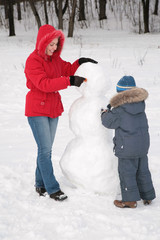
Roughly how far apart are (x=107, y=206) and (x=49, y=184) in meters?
0.64

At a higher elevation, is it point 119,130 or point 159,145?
point 119,130

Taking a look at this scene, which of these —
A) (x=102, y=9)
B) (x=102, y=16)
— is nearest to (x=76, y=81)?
(x=102, y=9)

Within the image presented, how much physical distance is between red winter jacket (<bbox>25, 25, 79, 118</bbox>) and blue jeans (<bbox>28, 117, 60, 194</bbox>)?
83mm

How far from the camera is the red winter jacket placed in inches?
117

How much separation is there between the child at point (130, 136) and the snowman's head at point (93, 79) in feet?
0.84

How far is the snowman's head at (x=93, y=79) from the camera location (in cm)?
322

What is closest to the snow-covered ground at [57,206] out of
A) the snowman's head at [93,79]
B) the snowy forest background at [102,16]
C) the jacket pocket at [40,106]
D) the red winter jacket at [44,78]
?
the snowman's head at [93,79]

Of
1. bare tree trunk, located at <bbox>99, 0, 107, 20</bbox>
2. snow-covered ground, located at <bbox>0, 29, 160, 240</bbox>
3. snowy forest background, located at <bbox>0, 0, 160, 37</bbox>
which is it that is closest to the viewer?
snow-covered ground, located at <bbox>0, 29, 160, 240</bbox>

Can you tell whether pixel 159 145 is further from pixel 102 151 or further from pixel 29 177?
pixel 29 177

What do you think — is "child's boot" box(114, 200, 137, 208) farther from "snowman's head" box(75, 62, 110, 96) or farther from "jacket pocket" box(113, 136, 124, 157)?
"snowman's head" box(75, 62, 110, 96)

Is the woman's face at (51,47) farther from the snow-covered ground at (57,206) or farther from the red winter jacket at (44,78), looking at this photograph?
the snow-covered ground at (57,206)

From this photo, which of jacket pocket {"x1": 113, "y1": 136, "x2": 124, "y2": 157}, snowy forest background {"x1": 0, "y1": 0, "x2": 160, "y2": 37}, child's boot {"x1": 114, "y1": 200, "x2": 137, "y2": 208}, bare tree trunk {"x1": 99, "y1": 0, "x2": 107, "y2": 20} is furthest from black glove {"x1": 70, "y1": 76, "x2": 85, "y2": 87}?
bare tree trunk {"x1": 99, "y1": 0, "x2": 107, "y2": 20}

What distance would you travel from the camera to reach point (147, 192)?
314 centimetres

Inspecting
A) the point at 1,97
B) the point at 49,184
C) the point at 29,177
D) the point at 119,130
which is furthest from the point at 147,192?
the point at 1,97
